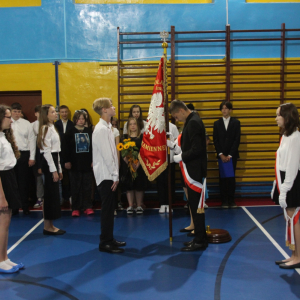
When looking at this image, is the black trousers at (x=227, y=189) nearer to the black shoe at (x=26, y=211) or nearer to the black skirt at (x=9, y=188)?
the black shoe at (x=26, y=211)

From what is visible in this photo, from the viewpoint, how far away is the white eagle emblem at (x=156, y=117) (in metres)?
3.77

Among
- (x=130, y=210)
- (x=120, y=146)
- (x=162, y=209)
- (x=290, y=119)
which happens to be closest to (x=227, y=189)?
(x=162, y=209)

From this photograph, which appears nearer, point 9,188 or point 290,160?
point 290,160

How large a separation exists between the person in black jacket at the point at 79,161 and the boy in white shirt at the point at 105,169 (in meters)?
1.62

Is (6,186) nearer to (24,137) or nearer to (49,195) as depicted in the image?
(49,195)


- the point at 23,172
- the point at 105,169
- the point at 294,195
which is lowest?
the point at 23,172

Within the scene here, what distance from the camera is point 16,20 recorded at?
245 inches

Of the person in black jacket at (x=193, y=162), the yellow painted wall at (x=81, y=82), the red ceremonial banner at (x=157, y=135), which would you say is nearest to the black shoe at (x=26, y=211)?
the yellow painted wall at (x=81, y=82)

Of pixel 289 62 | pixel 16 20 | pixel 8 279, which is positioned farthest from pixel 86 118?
pixel 289 62

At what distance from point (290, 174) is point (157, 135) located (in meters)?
1.45

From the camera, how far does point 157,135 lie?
3.77 meters

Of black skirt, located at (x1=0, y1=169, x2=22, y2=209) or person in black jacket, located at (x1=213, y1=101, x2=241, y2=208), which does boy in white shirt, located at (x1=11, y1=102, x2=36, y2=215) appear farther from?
person in black jacket, located at (x1=213, y1=101, x2=241, y2=208)

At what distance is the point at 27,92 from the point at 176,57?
289cm

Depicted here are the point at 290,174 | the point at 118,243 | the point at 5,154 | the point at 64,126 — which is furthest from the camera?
the point at 64,126
